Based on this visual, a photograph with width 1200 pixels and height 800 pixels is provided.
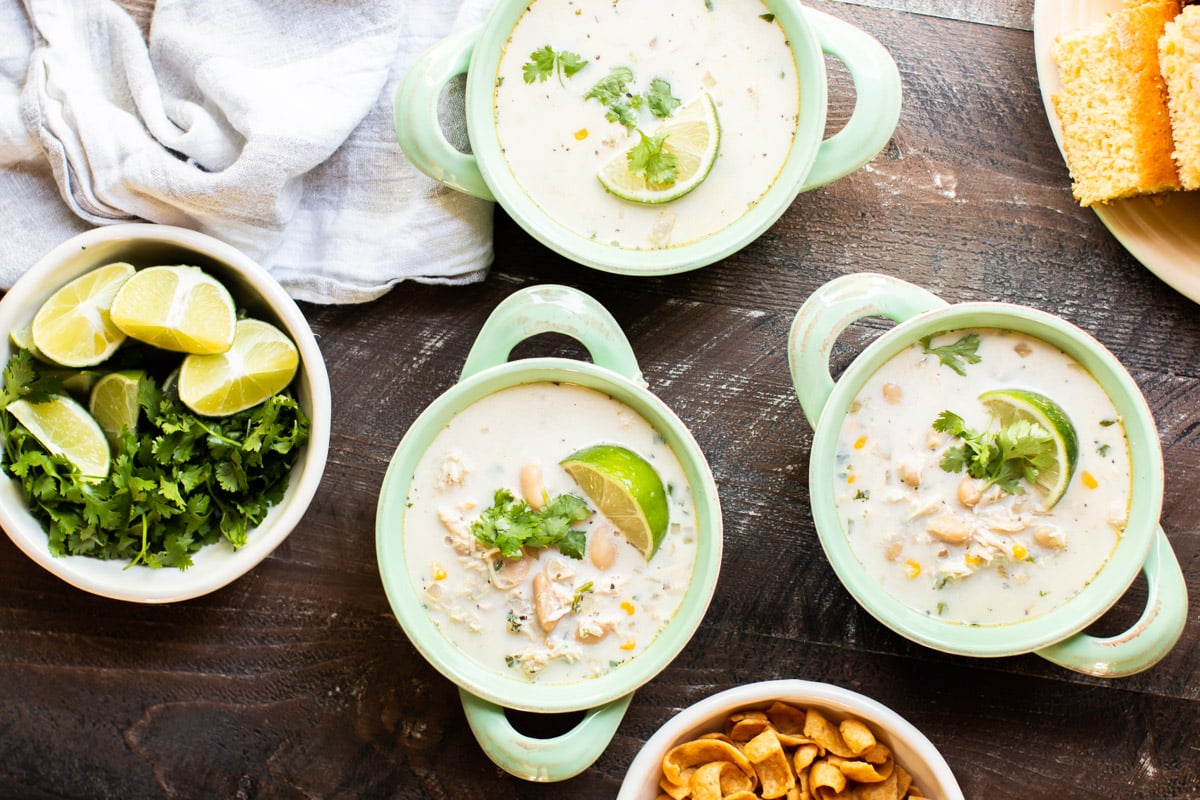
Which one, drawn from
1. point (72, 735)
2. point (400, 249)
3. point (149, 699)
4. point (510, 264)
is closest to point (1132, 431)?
point (510, 264)

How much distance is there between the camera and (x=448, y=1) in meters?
1.95

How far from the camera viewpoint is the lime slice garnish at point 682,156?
1783 mm

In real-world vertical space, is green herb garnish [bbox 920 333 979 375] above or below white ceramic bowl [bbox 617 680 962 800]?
above

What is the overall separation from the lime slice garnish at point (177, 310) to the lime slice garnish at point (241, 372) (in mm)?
24

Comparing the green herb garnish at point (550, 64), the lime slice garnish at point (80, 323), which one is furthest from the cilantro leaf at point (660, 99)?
the lime slice garnish at point (80, 323)

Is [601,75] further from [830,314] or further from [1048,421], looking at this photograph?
[1048,421]

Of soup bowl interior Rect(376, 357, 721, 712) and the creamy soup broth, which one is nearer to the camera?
soup bowl interior Rect(376, 357, 721, 712)

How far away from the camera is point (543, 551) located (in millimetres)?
1743

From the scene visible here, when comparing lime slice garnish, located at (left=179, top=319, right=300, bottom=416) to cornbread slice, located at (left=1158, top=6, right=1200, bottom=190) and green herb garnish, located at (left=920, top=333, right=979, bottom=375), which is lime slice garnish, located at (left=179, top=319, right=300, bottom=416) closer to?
green herb garnish, located at (left=920, top=333, right=979, bottom=375)

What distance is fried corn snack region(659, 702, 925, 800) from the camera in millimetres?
1755

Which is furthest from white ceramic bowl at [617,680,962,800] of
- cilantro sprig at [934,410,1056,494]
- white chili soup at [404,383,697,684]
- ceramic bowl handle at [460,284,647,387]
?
ceramic bowl handle at [460,284,647,387]

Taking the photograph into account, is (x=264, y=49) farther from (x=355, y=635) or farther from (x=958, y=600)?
(x=958, y=600)

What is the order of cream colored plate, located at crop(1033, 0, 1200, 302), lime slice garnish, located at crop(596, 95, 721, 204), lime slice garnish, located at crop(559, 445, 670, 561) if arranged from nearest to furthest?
lime slice garnish, located at crop(559, 445, 670, 561)
lime slice garnish, located at crop(596, 95, 721, 204)
cream colored plate, located at crop(1033, 0, 1200, 302)

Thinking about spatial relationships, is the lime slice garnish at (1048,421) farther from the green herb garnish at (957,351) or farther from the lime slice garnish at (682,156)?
the lime slice garnish at (682,156)
